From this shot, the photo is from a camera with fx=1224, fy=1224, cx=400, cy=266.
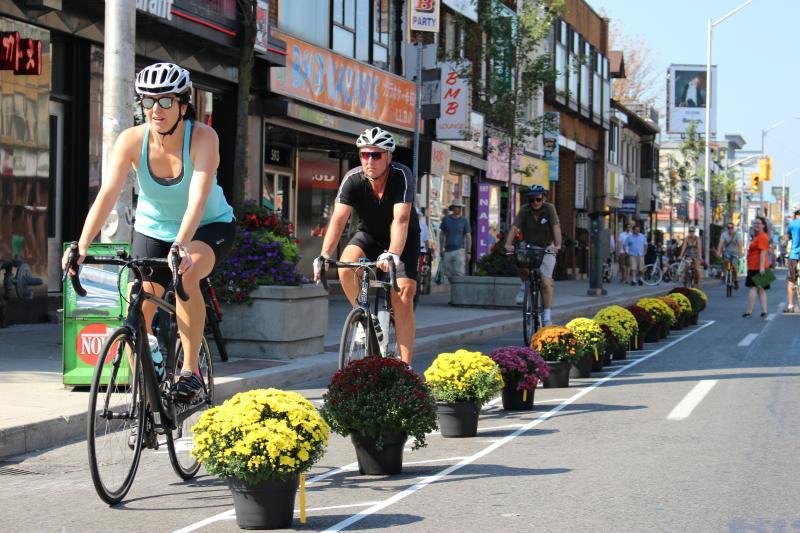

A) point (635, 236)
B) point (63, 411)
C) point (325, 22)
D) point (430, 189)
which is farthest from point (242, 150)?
point (635, 236)

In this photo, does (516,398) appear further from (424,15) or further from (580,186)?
(580,186)

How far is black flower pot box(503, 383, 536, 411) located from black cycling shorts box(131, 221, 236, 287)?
369 centimetres

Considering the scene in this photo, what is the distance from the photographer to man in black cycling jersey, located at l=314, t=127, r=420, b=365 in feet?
25.7

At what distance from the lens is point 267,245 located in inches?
467

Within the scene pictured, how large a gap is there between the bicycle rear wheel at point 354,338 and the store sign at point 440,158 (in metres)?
20.8

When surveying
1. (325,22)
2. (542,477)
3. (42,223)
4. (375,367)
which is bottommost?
(542,477)

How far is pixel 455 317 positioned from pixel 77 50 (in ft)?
23.4

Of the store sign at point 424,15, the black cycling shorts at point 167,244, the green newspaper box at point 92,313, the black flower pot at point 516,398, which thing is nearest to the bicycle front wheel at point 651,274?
the store sign at point 424,15

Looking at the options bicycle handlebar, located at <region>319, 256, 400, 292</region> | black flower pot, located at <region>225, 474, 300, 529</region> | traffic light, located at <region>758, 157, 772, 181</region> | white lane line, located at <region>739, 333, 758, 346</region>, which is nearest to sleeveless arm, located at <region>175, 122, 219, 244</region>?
black flower pot, located at <region>225, 474, 300, 529</region>

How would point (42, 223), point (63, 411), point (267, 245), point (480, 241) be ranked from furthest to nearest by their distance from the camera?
1. point (480, 241)
2. point (42, 223)
3. point (267, 245)
4. point (63, 411)

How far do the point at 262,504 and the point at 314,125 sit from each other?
17802mm

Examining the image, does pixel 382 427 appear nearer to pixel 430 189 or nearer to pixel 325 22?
pixel 325 22

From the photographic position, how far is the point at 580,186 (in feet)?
168

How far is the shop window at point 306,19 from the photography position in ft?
70.1
